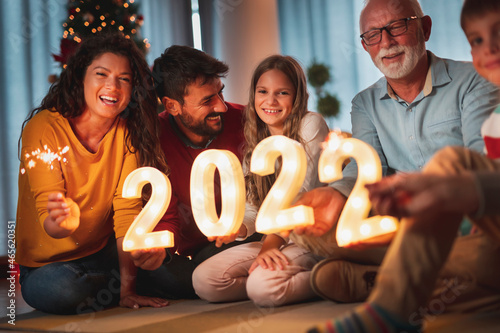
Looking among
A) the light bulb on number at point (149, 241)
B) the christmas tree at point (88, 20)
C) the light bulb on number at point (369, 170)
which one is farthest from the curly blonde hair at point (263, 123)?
the christmas tree at point (88, 20)

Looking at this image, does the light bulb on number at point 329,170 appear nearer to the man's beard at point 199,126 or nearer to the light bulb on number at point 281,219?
the light bulb on number at point 281,219

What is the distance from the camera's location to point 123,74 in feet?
7.40

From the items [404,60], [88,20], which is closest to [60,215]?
[404,60]

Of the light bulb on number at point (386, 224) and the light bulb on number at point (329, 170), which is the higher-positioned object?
the light bulb on number at point (329, 170)

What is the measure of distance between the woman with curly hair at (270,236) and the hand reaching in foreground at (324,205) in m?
0.31

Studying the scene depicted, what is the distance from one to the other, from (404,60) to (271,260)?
0.99 m

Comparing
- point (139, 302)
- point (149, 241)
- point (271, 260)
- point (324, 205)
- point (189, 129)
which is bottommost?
point (139, 302)

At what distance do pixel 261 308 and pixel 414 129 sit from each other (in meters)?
0.96

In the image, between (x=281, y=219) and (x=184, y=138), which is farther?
(x=184, y=138)

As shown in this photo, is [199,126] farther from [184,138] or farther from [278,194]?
[278,194]

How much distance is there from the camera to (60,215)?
1937 mm

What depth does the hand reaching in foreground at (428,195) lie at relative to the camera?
1.06 metres

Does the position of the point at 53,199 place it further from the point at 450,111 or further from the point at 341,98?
the point at 341,98

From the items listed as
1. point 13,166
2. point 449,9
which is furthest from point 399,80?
point 13,166
